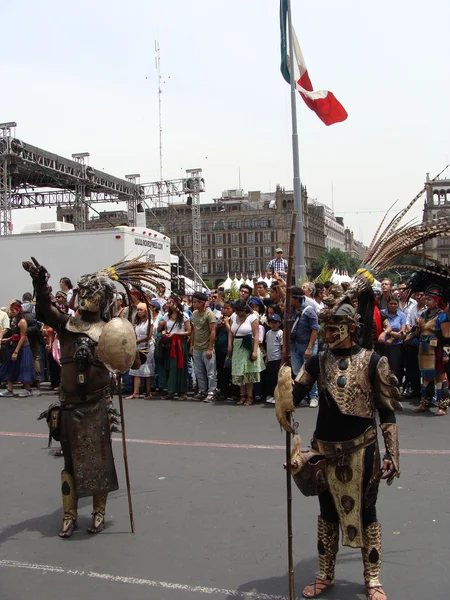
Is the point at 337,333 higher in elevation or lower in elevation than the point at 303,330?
higher

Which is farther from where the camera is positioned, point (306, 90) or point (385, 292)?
point (306, 90)

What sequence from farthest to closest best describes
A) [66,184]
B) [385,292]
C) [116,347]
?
1. [66,184]
2. [385,292]
3. [116,347]

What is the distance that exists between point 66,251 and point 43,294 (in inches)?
450

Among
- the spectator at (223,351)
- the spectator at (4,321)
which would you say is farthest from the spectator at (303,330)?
the spectator at (4,321)

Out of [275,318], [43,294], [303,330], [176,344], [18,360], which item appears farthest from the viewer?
[18,360]

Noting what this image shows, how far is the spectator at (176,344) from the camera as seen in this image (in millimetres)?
10883

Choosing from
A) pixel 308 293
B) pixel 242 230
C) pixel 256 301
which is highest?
pixel 242 230

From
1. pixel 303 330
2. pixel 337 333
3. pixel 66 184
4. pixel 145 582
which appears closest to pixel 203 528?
pixel 145 582

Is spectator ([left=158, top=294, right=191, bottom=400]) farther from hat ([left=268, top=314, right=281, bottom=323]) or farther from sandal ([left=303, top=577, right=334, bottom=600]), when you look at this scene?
sandal ([left=303, top=577, right=334, bottom=600])

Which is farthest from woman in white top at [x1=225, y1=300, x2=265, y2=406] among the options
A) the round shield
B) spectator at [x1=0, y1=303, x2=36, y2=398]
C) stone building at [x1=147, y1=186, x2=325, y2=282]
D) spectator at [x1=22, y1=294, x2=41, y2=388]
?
stone building at [x1=147, y1=186, x2=325, y2=282]

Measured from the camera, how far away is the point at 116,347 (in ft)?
15.1

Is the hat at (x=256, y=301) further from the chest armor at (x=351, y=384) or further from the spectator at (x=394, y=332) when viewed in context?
the chest armor at (x=351, y=384)

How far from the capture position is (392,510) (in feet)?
17.1

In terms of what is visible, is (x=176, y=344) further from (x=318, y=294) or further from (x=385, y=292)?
(x=385, y=292)
